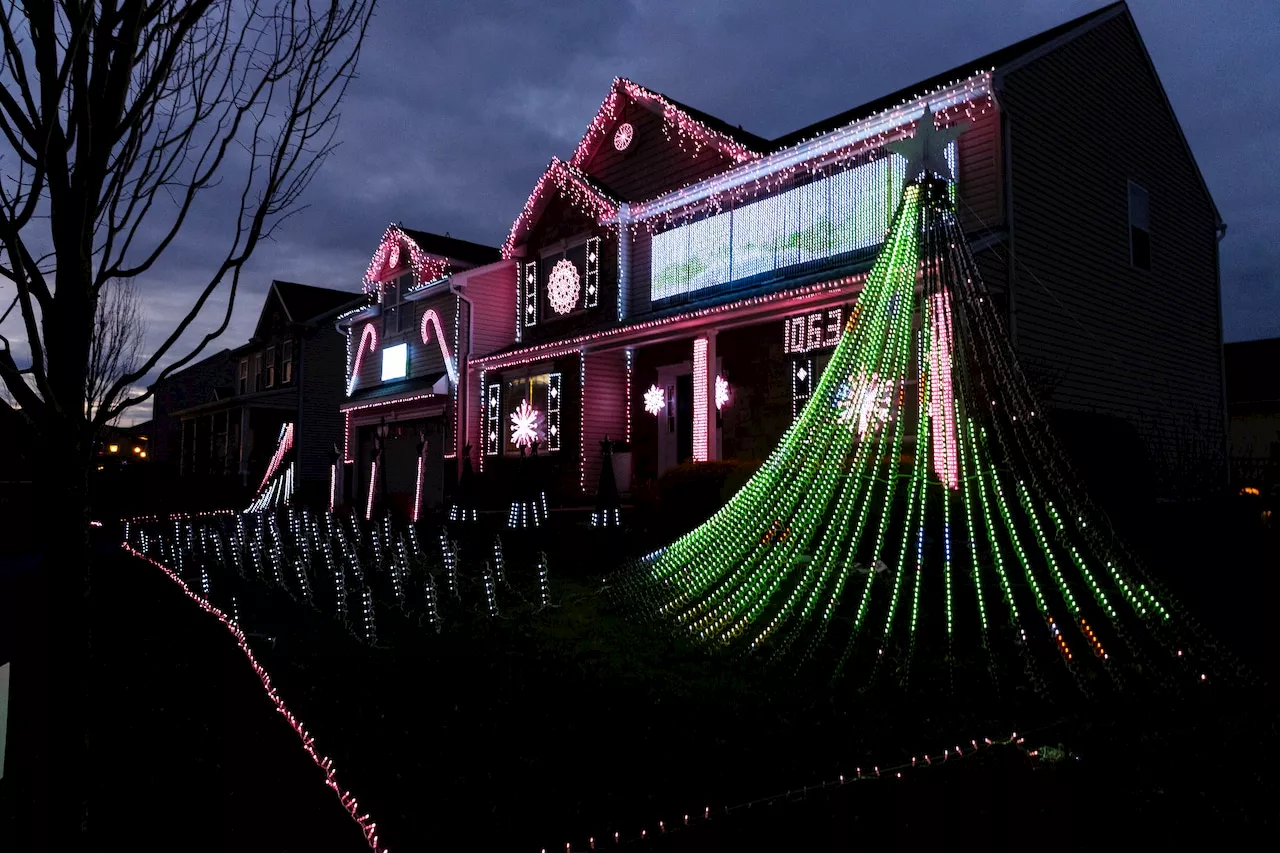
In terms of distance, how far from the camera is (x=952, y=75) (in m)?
13.0

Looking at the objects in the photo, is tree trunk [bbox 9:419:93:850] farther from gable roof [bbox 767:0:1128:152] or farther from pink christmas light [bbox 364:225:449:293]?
pink christmas light [bbox 364:225:449:293]

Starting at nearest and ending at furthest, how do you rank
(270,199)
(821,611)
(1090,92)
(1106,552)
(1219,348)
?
(270,199) < (1106,552) < (821,611) < (1090,92) < (1219,348)

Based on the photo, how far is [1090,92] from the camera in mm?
13742

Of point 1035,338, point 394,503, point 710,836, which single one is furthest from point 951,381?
point 394,503

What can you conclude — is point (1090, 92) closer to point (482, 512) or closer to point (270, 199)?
point (482, 512)

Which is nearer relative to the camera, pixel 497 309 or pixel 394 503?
pixel 394 503

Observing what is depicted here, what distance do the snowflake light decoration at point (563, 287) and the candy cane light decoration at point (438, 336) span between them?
3153 millimetres

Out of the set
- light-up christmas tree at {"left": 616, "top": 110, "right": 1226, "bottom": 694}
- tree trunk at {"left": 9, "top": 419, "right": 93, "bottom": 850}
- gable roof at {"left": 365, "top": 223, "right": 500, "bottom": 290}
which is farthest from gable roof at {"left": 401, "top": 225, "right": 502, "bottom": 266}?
tree trunk at {"left": 9, "top": 419, "right": 93, "bottom": 850}

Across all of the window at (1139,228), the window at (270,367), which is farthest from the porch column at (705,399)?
the window at (270,367)

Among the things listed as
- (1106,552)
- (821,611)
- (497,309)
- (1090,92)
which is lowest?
(821,611)

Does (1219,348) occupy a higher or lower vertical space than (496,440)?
higher

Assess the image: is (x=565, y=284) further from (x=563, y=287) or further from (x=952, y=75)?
(x=952, y=75)

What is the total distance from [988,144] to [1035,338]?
269cm

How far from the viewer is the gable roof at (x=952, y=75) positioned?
1251 centimetres
